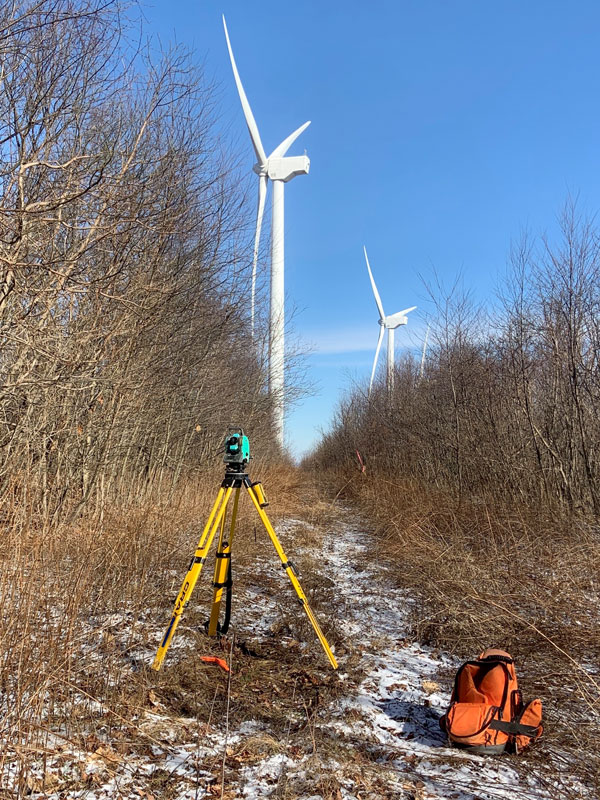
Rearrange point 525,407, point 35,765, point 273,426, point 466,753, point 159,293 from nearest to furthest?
point 35,765 → point 466,753 → point 159,293 → point 525,407 → point 273,426

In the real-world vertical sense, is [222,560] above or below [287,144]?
below

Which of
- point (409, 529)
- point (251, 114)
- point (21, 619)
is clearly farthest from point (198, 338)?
point (251, 114)

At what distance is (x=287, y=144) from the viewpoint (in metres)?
19.0

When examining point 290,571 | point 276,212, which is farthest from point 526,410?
point 276,212

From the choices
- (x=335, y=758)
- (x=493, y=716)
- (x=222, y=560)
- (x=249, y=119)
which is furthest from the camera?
(x=249, y=119)

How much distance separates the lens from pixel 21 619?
9.11 ft

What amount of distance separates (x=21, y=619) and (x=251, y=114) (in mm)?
17638

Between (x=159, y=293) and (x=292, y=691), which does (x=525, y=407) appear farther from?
(x=292, y=691)

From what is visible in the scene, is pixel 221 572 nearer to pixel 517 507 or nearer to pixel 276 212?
pixel 517 507

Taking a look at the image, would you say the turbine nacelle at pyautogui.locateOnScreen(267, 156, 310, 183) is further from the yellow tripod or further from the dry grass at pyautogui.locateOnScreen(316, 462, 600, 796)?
the yellow tripod

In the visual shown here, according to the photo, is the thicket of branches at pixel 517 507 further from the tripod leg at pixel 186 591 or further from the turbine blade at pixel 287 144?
the turbine blade at pixel 287 144

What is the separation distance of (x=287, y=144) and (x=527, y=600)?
62.3 feet

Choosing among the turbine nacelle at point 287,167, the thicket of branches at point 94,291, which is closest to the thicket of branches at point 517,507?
the thicket of branches at point 94,291

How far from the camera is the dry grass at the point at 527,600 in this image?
274 centimetres
